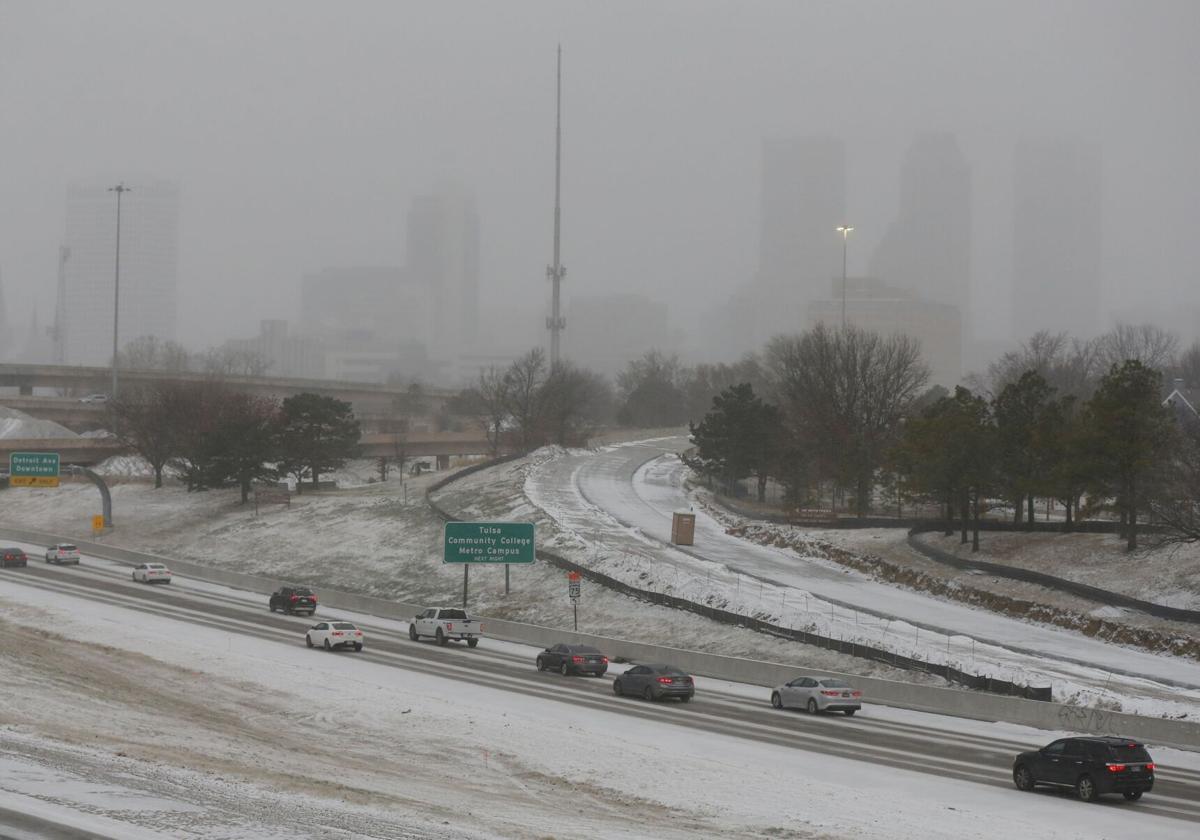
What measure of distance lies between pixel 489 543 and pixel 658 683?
22.0 m

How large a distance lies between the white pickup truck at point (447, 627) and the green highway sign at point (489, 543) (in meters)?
7.68

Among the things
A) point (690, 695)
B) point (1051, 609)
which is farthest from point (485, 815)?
point (1051, 609)

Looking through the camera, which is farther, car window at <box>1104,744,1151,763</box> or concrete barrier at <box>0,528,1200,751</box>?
concrete barrier at <box>0,528,1200,751</box>

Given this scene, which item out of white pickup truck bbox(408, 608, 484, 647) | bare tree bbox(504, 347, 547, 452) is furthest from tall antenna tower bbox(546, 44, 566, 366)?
white pickup truck bbox(408, 608, 484, 647)

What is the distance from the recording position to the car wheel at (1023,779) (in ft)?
83.6

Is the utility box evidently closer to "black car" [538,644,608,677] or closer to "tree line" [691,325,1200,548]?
"tree line" [691,325,1200,548]

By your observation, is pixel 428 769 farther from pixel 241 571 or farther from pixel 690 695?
pixel 241 571

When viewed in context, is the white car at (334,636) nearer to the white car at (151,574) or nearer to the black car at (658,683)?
the black car at (658,683)

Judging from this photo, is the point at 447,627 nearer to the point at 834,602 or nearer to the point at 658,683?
the point at 658,683

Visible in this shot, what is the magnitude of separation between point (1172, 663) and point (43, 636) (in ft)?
127

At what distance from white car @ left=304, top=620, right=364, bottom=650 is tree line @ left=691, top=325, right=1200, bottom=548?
1218 inches

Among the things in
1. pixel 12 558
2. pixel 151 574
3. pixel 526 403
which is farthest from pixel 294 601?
pixel 526 403

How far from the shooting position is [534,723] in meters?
32.0

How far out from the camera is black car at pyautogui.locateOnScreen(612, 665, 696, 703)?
122 ft
